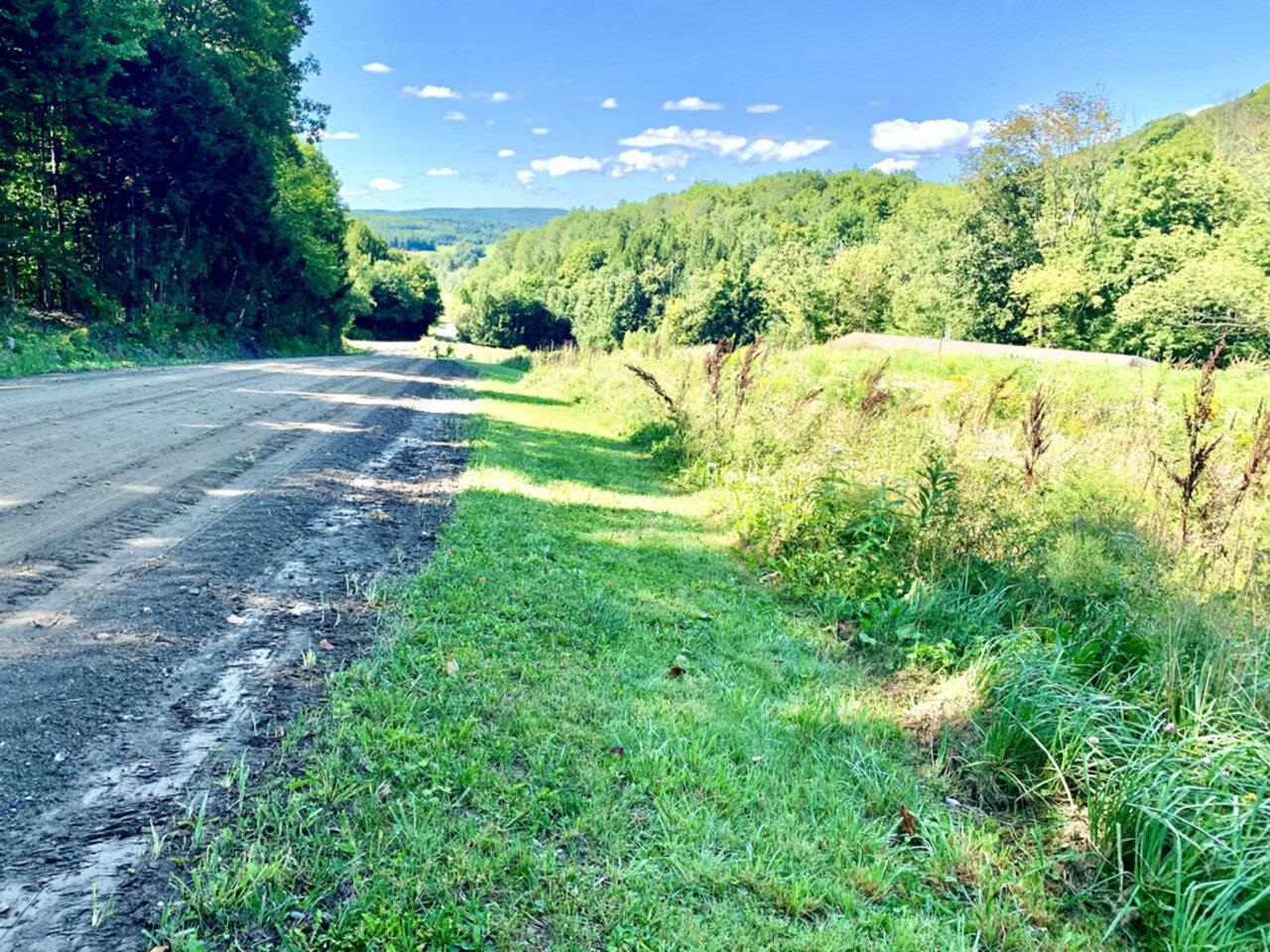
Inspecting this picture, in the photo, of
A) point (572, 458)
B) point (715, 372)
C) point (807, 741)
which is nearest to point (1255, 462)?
point (807, 741)

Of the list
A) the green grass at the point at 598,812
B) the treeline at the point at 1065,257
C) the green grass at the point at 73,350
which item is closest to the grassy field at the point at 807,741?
the green grass at the point at 598,812

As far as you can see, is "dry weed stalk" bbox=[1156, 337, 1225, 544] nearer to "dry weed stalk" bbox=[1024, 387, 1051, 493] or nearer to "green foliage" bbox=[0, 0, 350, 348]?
"dry weed stalk" bbox=[1024, 387, 1051, 493]

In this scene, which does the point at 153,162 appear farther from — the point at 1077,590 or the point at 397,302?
the point at 397,302

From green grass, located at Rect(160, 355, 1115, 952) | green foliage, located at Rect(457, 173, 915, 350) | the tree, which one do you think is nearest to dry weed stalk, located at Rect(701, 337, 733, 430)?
green grass, located at Rect(160, 355, 1115, 952)

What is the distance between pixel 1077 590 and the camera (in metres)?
4.42

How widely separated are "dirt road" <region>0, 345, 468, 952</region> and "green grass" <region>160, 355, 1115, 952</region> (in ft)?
0.89

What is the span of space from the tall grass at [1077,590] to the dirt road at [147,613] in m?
3.25

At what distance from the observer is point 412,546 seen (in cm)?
513

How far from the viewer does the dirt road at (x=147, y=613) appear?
1.95 metres

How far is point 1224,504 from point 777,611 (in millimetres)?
3316

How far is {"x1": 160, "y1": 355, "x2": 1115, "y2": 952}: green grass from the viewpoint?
1.97 meters

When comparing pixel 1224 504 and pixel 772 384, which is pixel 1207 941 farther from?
pixel 772 384

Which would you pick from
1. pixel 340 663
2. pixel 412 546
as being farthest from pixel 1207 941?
pixel 412 546

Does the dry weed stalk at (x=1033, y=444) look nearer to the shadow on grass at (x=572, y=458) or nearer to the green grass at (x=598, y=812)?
the green grass at (x=598, y=812)
